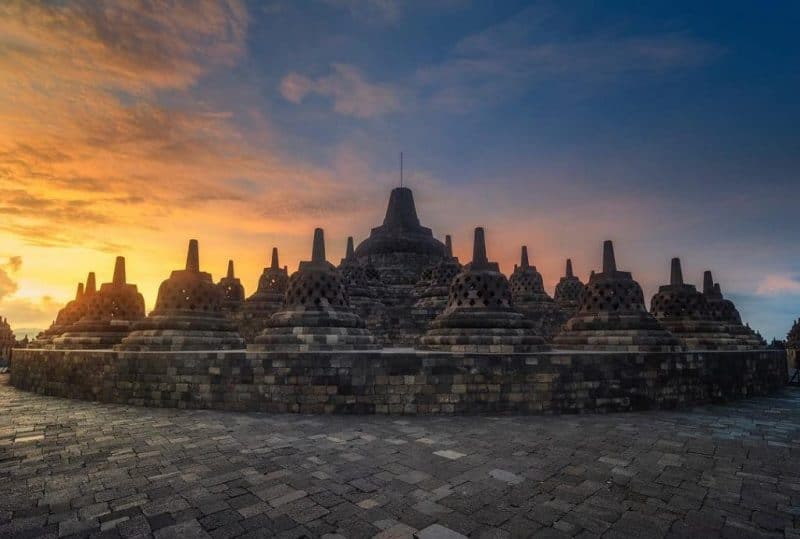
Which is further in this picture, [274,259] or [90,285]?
[274,259]

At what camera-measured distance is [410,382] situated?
941 cm

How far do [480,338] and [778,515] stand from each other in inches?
301

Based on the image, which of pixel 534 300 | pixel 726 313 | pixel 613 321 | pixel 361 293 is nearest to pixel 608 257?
pixel 613 321

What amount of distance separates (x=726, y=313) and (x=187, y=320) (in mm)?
21655

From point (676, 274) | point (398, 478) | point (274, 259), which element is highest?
point (274, 259)

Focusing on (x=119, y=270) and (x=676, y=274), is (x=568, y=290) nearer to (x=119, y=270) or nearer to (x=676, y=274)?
(x=676, y=274)

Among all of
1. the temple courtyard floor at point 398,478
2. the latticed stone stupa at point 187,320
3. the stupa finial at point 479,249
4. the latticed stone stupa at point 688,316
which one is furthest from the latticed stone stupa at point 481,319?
the latticed stone stupa at point 688,316

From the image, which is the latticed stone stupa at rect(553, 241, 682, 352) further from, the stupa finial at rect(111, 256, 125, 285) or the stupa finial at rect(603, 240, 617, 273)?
the stupa finial at rect(111, 256, 125, 285)

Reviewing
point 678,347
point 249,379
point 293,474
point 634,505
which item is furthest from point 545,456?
point 678,347

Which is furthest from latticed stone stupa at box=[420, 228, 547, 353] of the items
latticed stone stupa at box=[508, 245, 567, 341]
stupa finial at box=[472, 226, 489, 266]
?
latticed stone stupa at box=[508, 245, 567, 341]

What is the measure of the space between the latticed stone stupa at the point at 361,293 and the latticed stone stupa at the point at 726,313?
14.4m

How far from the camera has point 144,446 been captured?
668 centimetres

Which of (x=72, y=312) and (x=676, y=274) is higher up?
(x=676, y=274)

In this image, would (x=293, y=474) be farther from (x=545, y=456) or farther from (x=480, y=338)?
(x=480, y=338)
